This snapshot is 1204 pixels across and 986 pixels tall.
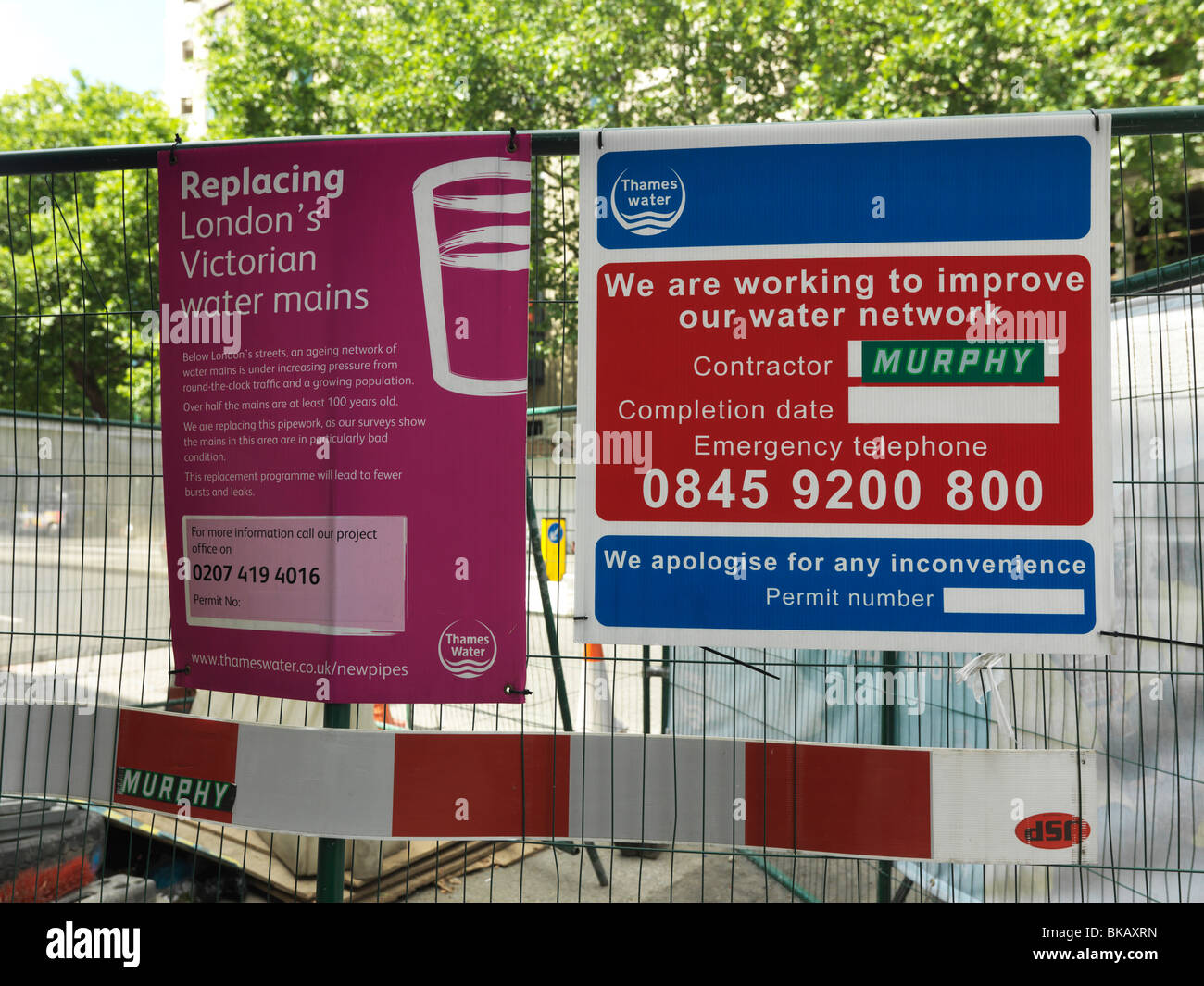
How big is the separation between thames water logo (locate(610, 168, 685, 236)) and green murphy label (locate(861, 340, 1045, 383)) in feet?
2.53

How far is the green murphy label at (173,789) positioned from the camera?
2.68 m

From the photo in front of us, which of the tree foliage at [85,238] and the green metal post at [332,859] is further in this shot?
the tree foliage at [85,238]

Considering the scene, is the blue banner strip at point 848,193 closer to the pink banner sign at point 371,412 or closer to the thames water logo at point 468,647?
the pink banner sign at point 371,412

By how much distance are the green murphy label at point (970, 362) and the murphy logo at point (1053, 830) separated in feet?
4.15

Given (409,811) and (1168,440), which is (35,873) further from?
(1168,440)

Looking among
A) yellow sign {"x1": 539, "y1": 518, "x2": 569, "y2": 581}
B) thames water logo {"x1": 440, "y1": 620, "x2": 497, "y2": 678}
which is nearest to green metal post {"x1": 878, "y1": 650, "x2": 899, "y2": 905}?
yellow sign {"x1": 539, "y1": 518, "x2": 569, "y2": 581}

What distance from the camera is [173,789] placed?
2717mm

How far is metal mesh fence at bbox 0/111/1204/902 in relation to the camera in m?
2.80

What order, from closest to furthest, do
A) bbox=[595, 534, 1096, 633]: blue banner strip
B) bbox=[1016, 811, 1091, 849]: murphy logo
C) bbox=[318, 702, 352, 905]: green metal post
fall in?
bbox=[595, 534, 1096, 633]: blue banner strip → bbox=[1016, 811, 1091, 849]: murphy logo → bbox=[318, 702, 352, 905]: green metal post

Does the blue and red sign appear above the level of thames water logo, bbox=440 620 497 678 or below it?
above

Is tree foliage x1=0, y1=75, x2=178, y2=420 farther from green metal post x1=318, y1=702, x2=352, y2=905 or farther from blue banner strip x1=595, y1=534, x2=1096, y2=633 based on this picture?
blue banner strip x1=595, y1=534, x2=1096, y2=633
